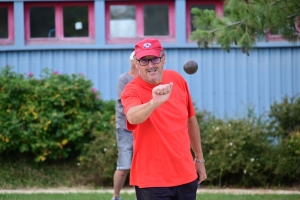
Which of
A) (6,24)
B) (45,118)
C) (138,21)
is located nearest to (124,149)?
(45,118)

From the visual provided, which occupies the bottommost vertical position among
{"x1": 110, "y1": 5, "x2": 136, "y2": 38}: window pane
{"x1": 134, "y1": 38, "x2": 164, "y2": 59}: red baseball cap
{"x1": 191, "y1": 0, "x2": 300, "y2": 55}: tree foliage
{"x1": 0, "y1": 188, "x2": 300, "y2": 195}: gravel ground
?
{"x1": 0, "y1": 188, "x2": 300, "y2": 195}: gravel ground

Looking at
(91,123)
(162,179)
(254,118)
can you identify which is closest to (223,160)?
(254,118)

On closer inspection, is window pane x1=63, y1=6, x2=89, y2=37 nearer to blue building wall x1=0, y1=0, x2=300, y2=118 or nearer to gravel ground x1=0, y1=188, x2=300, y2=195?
blue building wall x1=0, y1=0, x2=300, y2=118

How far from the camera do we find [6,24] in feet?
37.2

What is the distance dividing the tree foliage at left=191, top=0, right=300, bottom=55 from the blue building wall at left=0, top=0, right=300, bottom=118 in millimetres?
2837

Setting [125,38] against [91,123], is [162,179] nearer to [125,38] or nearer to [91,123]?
[91,123]

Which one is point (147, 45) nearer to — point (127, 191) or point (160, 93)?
point (160, 93)

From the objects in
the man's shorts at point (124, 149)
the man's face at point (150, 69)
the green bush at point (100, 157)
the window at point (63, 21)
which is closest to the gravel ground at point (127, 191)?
the green bush at point (100, 157)

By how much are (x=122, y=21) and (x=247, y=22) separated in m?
3.92

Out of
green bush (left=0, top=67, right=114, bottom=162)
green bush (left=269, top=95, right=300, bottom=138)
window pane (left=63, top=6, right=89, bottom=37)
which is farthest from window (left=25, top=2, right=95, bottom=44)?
green bush (left=269, top=95, right=300, bottom=138)

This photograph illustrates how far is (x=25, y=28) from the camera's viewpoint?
11289 mm

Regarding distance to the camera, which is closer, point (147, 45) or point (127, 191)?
point (147, 45)

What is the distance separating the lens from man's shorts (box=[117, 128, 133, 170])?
7562mm

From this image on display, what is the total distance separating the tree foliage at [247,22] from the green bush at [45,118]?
287 cm
